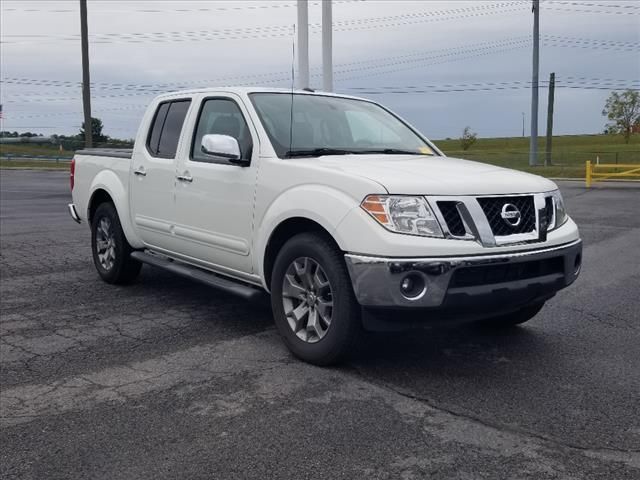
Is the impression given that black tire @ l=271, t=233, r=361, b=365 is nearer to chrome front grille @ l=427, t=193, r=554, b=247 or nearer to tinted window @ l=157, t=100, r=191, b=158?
chrome front grille @ l=427, t=193, r=554, b=247

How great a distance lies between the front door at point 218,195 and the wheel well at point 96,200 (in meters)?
1.79

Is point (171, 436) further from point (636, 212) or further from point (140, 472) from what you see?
point (636, 212)

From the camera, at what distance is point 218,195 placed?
5547 mm

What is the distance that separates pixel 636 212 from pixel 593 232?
446cm

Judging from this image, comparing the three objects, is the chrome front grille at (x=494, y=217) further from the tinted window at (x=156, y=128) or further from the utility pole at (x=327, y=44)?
the utility pole at (x=327, y=44)

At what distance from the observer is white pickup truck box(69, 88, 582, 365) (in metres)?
4.23

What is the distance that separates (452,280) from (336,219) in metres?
0.81

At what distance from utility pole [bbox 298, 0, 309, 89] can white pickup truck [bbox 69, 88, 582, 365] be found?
15.3 meters

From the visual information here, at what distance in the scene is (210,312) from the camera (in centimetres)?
639

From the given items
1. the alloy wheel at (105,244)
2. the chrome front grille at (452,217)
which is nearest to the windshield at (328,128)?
the chrome front grille at (452,217)

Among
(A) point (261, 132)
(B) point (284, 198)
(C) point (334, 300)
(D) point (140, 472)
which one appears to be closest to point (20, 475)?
(D) point (140, 472)

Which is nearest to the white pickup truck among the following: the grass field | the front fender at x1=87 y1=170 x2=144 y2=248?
the front fender at x1=87 y1=170 x2=144 y2=248

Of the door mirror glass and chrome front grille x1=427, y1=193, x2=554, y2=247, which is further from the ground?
the door mirror glass

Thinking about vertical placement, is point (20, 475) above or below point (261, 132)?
below
